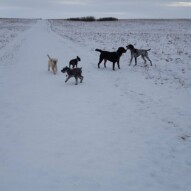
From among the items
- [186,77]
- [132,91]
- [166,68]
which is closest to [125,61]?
[166,68]

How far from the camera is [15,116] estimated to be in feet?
29.3

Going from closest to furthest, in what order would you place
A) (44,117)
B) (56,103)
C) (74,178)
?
1. (74,178)
2. (44,117)
3. (56,103)

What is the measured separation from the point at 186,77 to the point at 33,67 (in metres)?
8.25

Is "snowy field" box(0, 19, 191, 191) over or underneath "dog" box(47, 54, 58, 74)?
underneath

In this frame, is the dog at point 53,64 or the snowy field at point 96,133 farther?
the dog at point 53,64

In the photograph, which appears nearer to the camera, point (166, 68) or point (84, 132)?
point (84, 132)

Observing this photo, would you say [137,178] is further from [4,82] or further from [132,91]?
[4,82]

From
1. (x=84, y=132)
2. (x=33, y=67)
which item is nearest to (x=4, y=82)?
(x=33, y=67)

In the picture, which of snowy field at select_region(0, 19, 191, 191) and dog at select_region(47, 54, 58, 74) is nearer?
snowy field at select_region(0, 19, 191, 191)

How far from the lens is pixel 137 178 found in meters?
5.70

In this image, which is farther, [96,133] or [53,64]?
[53,64]

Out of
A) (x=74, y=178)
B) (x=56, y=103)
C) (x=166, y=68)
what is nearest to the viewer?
(x=74, y=178)

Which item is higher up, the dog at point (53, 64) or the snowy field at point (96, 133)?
the dog at point (53, 64)

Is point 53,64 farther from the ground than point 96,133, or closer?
farther from the ground
